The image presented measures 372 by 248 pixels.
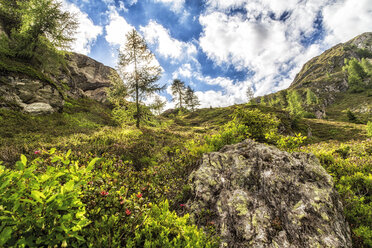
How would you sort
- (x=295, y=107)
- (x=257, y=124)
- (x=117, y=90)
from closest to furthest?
(x=257, y=124), (x=117, y=90), (x=295, y=107)

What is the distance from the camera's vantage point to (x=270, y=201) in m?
3.80

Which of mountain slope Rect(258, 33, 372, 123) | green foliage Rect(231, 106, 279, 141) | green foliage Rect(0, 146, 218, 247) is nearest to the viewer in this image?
green foliage Rect(0, 146, 218, 247)

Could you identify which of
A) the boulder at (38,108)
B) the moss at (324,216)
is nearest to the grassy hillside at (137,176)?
the moss at (324,216)

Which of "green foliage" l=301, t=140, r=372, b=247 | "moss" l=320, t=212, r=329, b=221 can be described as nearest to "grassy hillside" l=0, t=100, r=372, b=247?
"green foliage" l=301, t=140, r=372, b=247

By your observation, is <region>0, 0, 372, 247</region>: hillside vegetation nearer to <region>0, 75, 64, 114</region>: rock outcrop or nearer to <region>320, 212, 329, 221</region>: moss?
<region>0, 75, 64, 114</region>: rock outcrop

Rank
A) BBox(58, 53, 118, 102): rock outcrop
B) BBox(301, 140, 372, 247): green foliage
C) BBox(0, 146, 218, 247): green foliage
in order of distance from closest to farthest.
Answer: BBox(0, 146, 218, 247): green foliage → BBox(301, 140, 372, 247): green foliage → BBox(58, 53, 118, 102): rock outcrop

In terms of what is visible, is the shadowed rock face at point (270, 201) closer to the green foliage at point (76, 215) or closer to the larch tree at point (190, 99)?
the green foliage at point (76, 215)

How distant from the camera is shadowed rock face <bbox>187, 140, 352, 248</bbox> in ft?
10.3

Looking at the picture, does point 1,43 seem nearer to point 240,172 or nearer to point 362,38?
point 240,172

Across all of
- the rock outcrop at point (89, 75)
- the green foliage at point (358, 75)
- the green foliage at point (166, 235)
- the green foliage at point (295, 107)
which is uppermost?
the green foliage at point (358, 75)

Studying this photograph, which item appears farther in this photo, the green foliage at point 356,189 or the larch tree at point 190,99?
the larch tree at point 190,99

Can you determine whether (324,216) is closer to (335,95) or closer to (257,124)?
(257,124)

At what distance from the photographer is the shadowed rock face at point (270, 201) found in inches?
124

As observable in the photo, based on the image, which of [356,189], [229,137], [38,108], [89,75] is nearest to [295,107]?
[229,137]
